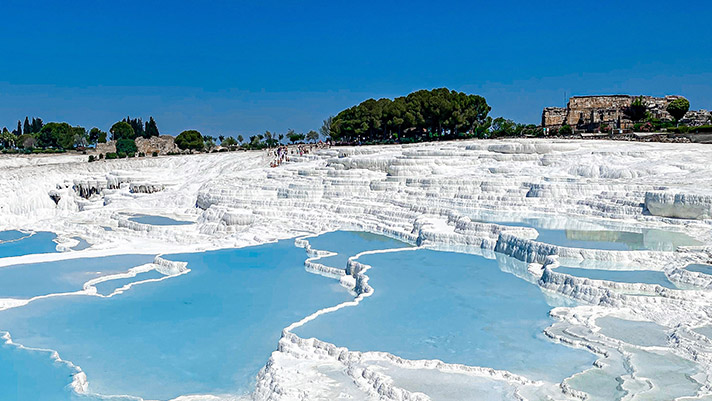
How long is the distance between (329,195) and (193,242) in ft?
17.9

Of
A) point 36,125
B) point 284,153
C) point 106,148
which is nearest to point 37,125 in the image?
point 36,125

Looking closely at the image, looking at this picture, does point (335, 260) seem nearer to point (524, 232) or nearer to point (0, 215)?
point (524, 232)

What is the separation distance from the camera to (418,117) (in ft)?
124

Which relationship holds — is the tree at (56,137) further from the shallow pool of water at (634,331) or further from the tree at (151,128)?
the shallow pool of water at (634,331)

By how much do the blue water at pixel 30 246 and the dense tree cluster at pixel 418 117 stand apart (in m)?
22.8

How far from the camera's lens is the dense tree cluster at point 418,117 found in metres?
37.6

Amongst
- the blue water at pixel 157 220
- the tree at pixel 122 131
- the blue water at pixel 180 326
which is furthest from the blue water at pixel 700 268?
the tree at pixel 122 131

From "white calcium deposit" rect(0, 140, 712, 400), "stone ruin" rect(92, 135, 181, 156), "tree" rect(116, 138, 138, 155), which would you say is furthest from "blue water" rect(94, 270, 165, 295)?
"stone ruin" rect(92, 135, 181, 156)

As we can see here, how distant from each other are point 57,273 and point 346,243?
624 centimetres

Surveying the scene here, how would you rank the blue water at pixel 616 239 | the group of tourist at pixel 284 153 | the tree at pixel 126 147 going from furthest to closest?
the tree at pixel 126 147, the group of tourist at pixel 284 153, the blue water at pixel 616 239

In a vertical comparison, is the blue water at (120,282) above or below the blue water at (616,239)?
below

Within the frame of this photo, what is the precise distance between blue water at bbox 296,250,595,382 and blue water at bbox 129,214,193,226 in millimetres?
8823

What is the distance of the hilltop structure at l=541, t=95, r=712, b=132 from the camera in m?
37.9

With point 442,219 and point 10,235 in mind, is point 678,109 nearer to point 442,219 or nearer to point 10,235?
point 442,219
